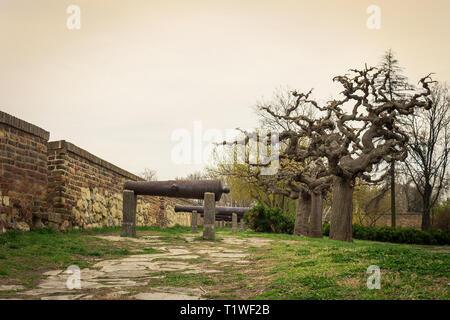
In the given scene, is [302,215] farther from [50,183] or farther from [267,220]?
[50,183]

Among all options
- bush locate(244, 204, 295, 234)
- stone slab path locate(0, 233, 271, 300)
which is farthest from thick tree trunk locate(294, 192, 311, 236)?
stone slab path locate(0, 233, 271, 300)

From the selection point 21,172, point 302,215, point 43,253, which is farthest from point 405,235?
point 43,253

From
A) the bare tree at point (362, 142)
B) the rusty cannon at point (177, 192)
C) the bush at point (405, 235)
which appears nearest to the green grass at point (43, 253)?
the rusty cannon at point (177, 192)

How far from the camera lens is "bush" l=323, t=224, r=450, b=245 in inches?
689

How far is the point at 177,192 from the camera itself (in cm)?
929

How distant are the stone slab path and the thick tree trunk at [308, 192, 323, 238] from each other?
938cm

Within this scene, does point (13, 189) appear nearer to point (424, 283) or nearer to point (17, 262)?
point (17, 262)

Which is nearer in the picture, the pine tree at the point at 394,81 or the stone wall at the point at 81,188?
the stone wall at the point at 81,188

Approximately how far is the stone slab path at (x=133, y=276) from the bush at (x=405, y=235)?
48.1ft

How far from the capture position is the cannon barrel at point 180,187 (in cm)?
926

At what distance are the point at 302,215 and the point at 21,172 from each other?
11691 millimetres

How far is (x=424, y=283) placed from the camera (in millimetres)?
2924

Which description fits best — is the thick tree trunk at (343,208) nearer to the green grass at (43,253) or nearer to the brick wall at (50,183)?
the brick wall at (50,183)

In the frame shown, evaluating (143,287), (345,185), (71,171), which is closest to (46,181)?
(71,171)
